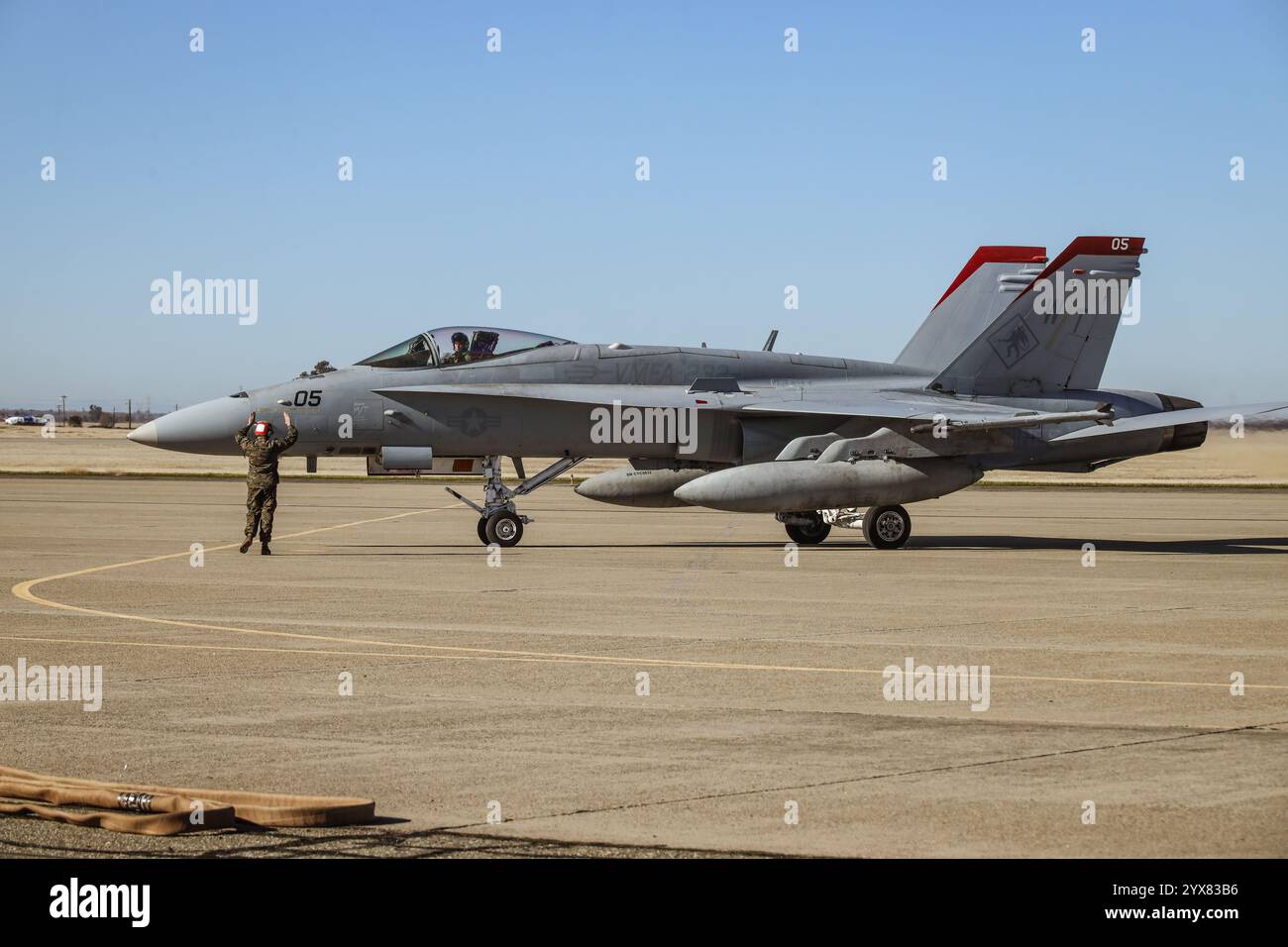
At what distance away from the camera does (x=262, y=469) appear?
2036cm

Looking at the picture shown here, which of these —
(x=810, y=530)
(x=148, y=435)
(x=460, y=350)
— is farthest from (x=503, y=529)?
(x=148, y=435)

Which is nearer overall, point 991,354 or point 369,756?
point 369,756

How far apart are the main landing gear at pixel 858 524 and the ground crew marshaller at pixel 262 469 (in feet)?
26.0

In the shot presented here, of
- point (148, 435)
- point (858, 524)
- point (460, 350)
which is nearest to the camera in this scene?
point (148, 435)

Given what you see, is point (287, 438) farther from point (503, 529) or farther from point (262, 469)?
point (503, 529)

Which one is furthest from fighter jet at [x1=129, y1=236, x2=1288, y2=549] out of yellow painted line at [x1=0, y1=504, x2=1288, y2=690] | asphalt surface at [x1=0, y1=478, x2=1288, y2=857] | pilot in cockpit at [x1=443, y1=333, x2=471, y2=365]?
yellow painted line at [x1=0, y1=504, x2=1288, y2=690]

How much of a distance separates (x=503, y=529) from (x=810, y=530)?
209 inches

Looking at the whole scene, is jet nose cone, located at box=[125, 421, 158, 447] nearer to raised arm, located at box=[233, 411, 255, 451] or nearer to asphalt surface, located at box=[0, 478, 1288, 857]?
raised arm, located at box=[233, 411, 255, 451]

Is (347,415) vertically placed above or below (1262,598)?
above

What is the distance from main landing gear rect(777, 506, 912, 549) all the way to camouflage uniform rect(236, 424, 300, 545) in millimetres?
7912

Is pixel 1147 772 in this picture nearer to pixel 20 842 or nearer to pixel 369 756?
pixel 369 756

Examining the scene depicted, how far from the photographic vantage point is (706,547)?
74.5 feet
